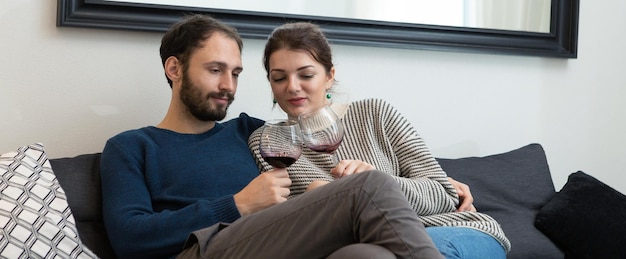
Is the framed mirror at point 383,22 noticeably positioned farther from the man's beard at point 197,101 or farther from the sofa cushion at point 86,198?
the sofa cushion at point 86,198

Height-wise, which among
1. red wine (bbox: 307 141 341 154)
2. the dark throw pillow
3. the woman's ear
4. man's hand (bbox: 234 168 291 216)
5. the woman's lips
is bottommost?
the dark throw pillow

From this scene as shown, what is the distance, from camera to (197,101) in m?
2.50

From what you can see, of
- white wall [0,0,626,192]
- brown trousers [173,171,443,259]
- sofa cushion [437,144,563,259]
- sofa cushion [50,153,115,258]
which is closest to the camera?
brown trousers [173,171,443,259]

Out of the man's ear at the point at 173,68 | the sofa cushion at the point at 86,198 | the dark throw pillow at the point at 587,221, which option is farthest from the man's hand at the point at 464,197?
the sofa cushion at the point at 86,198

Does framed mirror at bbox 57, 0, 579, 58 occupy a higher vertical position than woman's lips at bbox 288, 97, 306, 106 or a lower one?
higher

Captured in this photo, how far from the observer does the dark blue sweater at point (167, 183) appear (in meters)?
2.21

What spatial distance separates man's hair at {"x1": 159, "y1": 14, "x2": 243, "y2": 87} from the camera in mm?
2521

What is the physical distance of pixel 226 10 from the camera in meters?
2.82

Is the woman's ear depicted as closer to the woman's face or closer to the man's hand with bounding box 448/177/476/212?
the woman's face

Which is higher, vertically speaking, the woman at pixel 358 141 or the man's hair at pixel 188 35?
the man's hair at pixel 188 35

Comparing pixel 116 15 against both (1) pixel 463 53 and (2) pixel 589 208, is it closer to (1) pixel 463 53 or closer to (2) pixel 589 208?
(1) pixel 463 53

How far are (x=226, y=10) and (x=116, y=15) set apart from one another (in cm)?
35

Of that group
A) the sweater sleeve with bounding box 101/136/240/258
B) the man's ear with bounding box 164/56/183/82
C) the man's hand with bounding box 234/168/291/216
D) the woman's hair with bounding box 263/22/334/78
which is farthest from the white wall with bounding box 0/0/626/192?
the man's hand with bounding box 234/168/291/216

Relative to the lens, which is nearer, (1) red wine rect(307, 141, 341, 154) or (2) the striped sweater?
(1) red wine rect(307, 141, 341, 154)
